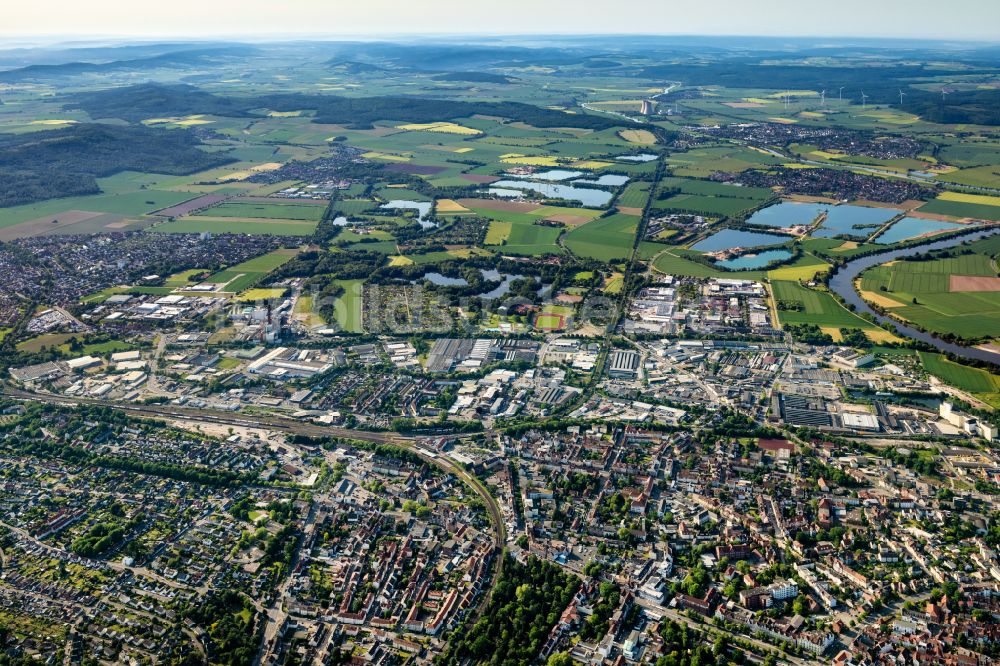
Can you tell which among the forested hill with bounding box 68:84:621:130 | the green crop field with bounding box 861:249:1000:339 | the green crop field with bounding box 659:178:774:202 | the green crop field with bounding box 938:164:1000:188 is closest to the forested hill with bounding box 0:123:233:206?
the forested hill with bounding box 68:84:621:130

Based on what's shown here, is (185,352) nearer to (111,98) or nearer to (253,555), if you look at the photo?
(253,555)

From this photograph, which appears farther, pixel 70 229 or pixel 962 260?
pixel 70 229

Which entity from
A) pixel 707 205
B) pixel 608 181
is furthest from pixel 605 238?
pixel 608 181

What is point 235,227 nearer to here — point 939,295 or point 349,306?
point 349,306

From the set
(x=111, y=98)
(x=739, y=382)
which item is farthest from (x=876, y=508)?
(x=111, y=98)

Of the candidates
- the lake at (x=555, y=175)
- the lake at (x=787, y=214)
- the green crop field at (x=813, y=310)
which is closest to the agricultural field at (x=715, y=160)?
the lake at (x=555, y=175)

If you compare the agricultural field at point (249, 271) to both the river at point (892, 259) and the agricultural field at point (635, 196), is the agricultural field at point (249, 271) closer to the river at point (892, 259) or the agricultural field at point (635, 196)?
the agricultural field at point (635, 196)
